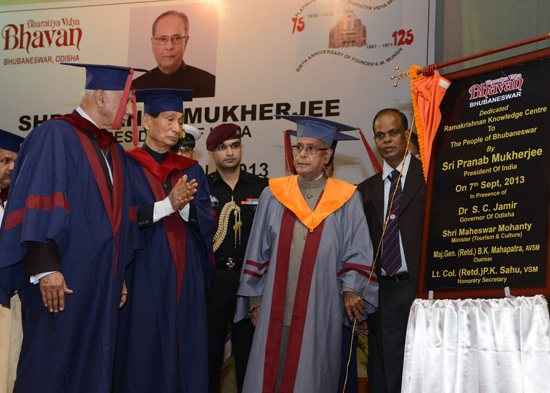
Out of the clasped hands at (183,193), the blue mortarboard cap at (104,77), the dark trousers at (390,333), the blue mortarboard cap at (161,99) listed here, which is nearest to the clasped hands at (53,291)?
the clasped hands at (183,193)

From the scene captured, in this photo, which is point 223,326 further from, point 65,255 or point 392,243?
point 65,255

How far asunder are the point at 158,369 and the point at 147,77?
11.5 feet

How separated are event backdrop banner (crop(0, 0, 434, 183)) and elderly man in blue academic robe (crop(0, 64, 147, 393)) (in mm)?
2747

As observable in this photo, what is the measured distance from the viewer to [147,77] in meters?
6.65

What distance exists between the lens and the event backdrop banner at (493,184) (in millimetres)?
3199

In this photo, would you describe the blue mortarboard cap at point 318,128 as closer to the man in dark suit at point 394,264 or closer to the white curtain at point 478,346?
the man in dark suit at point 394,264

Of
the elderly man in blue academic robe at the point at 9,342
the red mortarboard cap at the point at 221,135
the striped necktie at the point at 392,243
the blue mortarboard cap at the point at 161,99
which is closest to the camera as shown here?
the elderly man in blue academic robe at the point at 9,342

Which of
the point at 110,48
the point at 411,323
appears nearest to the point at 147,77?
the point at 110,48

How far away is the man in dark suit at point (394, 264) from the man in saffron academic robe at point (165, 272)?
3.54ft

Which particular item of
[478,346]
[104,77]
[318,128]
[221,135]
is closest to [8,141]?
[104,77]

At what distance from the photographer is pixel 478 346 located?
10.6 feet

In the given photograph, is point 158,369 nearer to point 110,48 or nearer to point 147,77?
point 147,77

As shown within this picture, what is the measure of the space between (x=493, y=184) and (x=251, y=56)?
3.57m

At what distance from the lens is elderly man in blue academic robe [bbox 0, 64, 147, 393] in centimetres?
330
